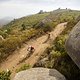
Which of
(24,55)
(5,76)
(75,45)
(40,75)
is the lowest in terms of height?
(24,55)

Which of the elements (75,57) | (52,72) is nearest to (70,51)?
(75,57)

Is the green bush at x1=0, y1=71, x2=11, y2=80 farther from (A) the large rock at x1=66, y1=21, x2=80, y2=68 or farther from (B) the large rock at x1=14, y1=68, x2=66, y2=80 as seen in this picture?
(A) the large rock at x1=66, y1=21, x2=80, y2=68

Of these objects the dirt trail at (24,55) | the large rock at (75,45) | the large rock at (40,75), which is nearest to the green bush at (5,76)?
the dirt trail at (24,55)

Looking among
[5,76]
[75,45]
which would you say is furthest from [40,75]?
[5,76]

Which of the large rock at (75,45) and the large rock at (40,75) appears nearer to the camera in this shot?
the large rock at (75,45)

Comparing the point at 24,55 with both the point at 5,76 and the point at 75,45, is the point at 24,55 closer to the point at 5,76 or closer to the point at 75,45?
the point at 5,76

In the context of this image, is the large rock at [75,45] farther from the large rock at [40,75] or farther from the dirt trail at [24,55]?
the dirt trail at [24,55]

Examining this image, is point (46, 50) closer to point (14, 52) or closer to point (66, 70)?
point (14, 52)

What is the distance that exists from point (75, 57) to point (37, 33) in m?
21.1

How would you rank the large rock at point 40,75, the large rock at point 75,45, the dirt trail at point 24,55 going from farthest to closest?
the dirt trail at point 24,55 → the large rock at point 40,75 → the large rock at point 75,45

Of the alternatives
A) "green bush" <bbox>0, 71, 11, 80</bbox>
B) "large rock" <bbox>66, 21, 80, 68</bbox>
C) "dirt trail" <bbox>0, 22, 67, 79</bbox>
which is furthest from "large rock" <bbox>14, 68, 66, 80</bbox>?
"dirt trail" <bbox>0, 22, 67, 79</bbox>

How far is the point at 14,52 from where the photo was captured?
29.3 metres

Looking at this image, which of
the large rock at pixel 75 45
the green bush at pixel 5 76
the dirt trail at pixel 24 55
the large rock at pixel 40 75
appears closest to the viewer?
the large rock at pixel 75 45

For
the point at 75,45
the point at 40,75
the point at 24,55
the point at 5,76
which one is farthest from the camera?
the point at 24,55
